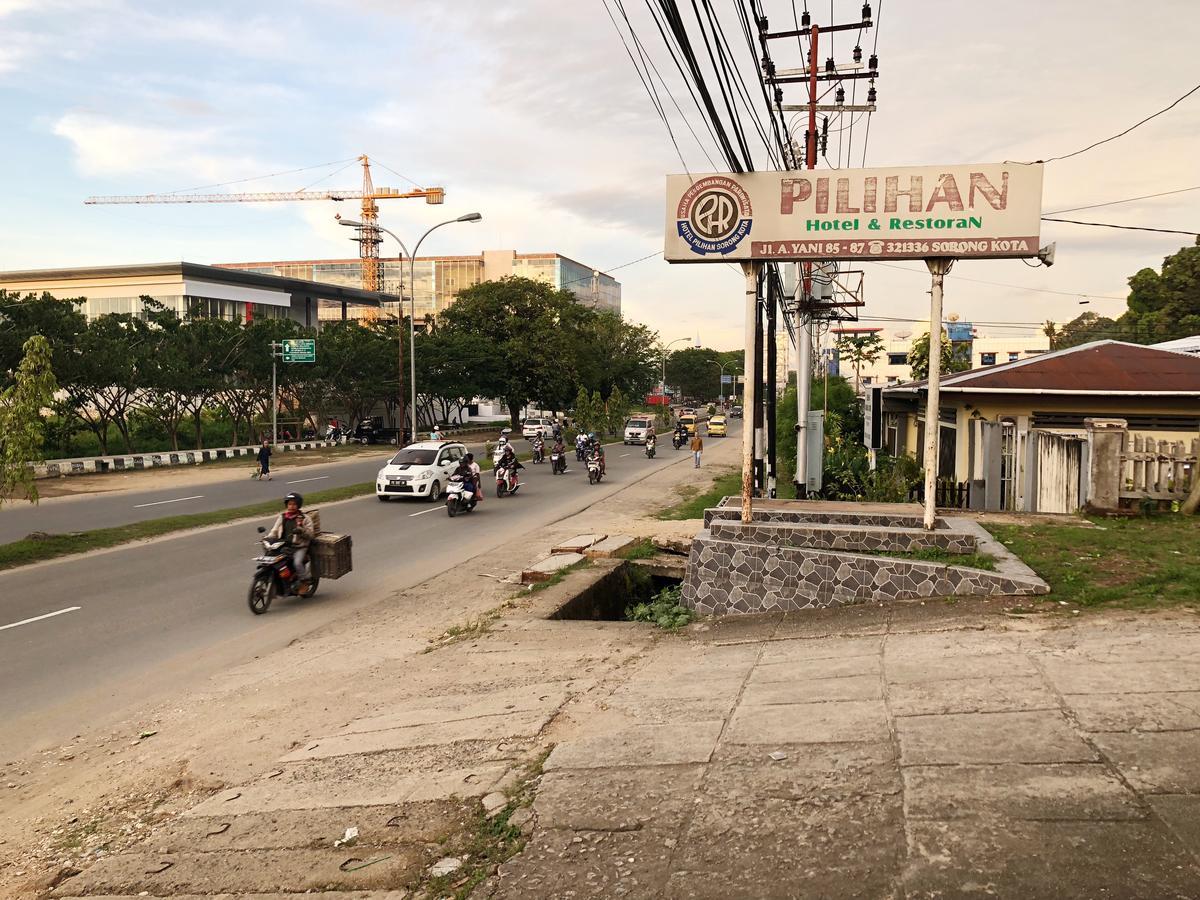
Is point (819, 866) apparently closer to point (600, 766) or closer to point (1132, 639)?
point (600, 766)

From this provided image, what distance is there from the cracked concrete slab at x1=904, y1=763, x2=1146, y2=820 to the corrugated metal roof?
1359cm

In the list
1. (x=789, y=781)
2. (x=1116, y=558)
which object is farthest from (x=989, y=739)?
(x=1116, y=558)

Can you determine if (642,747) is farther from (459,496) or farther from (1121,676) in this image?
(459,496)

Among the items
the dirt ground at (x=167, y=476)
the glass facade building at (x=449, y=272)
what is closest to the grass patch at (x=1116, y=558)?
the dirt ground at (x=167, y=476)

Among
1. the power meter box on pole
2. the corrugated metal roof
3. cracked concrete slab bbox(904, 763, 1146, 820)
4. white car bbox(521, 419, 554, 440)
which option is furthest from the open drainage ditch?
white car bbox(521, 419, 554, 440)

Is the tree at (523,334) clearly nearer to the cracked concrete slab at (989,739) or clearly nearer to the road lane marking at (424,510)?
the road lane marking at (424,510)

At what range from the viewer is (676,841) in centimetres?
411

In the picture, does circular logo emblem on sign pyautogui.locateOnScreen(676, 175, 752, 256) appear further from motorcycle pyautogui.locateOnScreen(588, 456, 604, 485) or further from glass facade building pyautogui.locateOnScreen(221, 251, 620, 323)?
glass facade building pyautogui.locateOnScreen(221, 251, 620, 323)

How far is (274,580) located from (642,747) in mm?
7774

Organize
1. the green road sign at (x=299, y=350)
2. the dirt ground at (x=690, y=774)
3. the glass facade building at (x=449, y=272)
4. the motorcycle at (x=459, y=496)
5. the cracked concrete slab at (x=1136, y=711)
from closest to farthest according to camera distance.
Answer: the dirt ground at (x=690, y=774) < the cracked concrete slab at (x=1136, y=711) < the motorcycle at (x=459, y=496) < the green road sign at (x=299, y=350) < the glass facade building at (x=449, y=272)

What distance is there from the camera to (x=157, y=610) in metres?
11.4

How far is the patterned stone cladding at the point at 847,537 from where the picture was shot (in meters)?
9.31

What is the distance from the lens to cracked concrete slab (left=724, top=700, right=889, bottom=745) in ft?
16.7

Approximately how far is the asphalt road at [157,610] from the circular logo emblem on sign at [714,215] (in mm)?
6489
